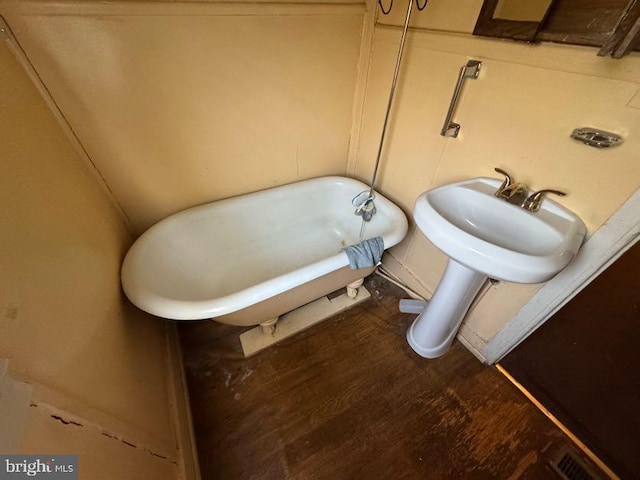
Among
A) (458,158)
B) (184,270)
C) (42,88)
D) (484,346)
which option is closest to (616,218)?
(458,158)

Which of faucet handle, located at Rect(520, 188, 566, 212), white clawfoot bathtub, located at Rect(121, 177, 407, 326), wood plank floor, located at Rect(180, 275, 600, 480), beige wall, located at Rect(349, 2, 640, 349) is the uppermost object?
beige wall, located at Rect(349, 2, 640, 349)

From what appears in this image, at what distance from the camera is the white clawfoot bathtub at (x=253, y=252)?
90 centimetres

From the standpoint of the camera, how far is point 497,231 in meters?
0.94

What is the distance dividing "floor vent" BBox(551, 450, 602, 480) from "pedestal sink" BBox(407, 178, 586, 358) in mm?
560

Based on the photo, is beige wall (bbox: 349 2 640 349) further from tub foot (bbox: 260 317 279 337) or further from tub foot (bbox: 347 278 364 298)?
tub foot (bbox: 260 317 279 337)

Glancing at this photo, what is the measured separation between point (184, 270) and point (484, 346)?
1.50 m

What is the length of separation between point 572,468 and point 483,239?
0.92 m

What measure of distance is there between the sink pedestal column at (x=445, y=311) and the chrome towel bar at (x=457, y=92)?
524mm

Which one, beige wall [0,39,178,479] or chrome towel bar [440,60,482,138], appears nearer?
beige wall [0,39,178,479]

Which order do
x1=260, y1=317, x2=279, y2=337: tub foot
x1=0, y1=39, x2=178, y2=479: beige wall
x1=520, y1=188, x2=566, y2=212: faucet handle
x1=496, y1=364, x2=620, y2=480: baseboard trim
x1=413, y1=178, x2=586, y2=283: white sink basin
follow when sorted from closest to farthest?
x1=0, y1=39, x2=178, y2=479: beige wall < x1=413, y1=178, x2=586, y2=283: white sink basin < x1=520, y1=188, x2=566, y2=212: faucet handle < x1=496, y1=364, x2=620, y2=480: baseboard trim < x1=260, y1=317, x2=279, y2=337: tub foot

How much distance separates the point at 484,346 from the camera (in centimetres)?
123

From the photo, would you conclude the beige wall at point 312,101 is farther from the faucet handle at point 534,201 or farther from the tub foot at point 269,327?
the tub foot at point 269,327

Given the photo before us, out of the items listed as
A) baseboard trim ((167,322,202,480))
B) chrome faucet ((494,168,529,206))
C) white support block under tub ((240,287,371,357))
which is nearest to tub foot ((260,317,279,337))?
white support block under tub ((240,287,371,357))

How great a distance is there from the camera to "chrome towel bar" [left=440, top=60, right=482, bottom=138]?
90cm
